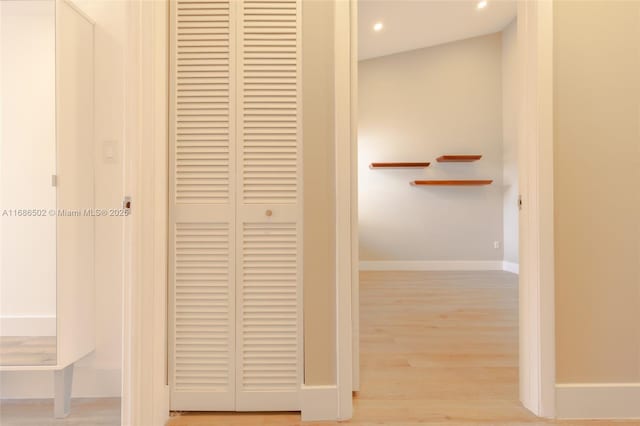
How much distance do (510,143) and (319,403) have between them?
18.1 ft

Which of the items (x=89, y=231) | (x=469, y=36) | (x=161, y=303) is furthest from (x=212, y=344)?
(x=469, y=36)

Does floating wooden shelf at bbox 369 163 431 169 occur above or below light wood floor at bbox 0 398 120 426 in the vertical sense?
above

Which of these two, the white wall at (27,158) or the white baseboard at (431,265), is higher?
the white wall at (27,158)

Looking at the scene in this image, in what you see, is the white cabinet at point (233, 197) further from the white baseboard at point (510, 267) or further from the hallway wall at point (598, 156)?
the white baseboard at point (510, 267)

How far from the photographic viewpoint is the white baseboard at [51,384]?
6.30ft

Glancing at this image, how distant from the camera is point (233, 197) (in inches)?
70.4

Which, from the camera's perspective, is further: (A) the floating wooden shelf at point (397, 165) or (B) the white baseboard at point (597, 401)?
(A) the floating wooden shelf at point (397, 165)

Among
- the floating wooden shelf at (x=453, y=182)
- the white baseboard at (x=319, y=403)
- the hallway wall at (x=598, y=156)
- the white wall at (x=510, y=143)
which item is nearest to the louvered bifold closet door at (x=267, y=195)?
the white baseboard at (x=319, y=403)

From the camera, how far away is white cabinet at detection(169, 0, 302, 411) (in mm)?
1776

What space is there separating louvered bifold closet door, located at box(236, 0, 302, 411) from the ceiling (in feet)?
11.5

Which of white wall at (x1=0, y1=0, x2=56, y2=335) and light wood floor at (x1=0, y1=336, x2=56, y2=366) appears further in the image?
white wall at (x1=0, y1=0, x2=56, y2=335)

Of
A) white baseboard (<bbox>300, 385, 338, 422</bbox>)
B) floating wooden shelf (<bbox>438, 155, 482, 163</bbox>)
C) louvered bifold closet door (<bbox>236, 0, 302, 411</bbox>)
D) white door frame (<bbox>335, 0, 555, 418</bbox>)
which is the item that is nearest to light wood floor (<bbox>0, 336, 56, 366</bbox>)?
louvered bifold closet door (<bbox>236, 0, 302, 411</bbox>)

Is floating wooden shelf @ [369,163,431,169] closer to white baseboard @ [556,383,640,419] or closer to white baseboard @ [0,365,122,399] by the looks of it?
white baseboard @ [556,383,640,419]

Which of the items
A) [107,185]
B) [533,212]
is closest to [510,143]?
[533,212]
